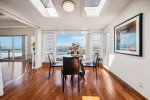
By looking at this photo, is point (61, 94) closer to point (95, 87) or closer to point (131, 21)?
point (95, 87)

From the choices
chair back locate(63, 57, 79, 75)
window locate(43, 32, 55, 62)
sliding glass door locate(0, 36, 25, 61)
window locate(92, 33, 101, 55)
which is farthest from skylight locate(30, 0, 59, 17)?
sliding glass door locate(0, 36, 25, 61)

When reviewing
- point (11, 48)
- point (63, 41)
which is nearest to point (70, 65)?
point (63, 41)

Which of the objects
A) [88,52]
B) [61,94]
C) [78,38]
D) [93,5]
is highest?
[93,5]

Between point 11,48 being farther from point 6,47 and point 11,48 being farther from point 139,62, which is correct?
point 139,62

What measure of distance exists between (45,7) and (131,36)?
3251mm

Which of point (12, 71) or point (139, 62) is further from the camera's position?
point (12, 71)

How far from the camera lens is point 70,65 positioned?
3559 mm

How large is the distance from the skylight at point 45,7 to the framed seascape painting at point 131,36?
263 centimetres

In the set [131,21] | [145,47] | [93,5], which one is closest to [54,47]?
[93,5]

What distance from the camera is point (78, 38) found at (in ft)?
28.5

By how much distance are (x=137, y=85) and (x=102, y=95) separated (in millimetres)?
910

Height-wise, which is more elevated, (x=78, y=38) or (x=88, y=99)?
(x=78, y=38)

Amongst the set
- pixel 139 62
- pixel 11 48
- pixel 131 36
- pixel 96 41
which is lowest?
pixel 139 62

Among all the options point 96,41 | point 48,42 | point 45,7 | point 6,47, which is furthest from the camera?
point 6,47
